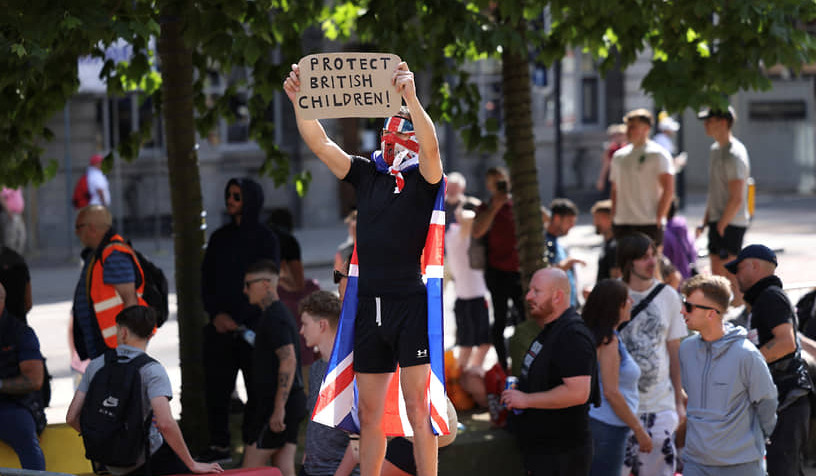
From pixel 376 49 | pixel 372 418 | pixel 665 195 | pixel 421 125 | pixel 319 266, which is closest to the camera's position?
pixel 421 125

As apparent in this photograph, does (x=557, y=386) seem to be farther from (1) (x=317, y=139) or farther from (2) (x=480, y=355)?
(2) (x=480, y=355)

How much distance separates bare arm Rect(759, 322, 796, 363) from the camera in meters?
6.82

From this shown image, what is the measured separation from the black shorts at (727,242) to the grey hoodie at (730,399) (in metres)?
4.46

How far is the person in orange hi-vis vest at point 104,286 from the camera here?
743 cm

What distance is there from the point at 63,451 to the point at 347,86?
354 cm

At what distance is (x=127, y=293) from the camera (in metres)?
7.42

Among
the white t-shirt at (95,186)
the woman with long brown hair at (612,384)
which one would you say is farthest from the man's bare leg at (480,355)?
the white t-shirt at (95,186)

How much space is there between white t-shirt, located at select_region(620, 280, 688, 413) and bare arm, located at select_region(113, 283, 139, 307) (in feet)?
9.91

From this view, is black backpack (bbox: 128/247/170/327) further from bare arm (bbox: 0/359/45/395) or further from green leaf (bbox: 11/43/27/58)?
green leaf (bbox: 11/43/27/58)

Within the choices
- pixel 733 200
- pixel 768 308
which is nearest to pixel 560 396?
pixel 768 308

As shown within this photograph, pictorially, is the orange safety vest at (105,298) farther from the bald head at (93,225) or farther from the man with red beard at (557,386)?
the man with red beard at (557,386)

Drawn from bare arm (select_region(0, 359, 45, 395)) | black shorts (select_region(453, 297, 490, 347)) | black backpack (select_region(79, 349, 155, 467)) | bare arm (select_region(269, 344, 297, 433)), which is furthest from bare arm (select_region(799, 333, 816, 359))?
bare arm (select_region(0, 359, 45, 395))

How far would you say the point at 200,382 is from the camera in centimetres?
822

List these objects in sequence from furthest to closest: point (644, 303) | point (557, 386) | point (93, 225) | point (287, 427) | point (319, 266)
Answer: point (319, 266), point (93, 225), point (644, 303), point (287, 427), point (557, 386)
